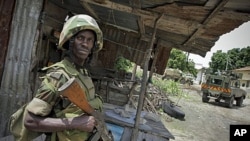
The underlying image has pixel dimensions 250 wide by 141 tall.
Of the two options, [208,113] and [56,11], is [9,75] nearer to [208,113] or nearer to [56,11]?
[56,11]

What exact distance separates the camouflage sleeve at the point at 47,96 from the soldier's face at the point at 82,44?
24cm

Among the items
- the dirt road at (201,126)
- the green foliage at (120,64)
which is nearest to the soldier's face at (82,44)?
the dirt road at (201,126)

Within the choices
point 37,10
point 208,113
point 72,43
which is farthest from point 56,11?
point 208,113

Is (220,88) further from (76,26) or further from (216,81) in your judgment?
(76,26)

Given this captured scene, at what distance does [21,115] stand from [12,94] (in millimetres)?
2305

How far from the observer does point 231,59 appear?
2197 inches

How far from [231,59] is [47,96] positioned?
58.9m

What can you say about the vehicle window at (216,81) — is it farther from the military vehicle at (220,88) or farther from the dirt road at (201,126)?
the dirt road at (201,126)

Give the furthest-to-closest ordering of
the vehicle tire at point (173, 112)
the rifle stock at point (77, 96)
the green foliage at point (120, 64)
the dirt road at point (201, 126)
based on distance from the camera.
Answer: the vehicle tire at point (173, 112) < the green foliage at point (120, 64) < the dirt road at point (201, 126) < the rifle stock at point (77, 96)

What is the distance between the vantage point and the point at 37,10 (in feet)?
12.9

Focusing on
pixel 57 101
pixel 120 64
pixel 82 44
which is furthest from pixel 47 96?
pixel 120 64

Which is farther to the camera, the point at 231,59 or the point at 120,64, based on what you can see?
the point at 231,59

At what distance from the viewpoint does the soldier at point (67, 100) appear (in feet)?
5.26

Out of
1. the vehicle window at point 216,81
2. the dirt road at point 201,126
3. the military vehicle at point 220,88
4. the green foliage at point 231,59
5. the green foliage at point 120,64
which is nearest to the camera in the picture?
the dirt road at point 201,126
